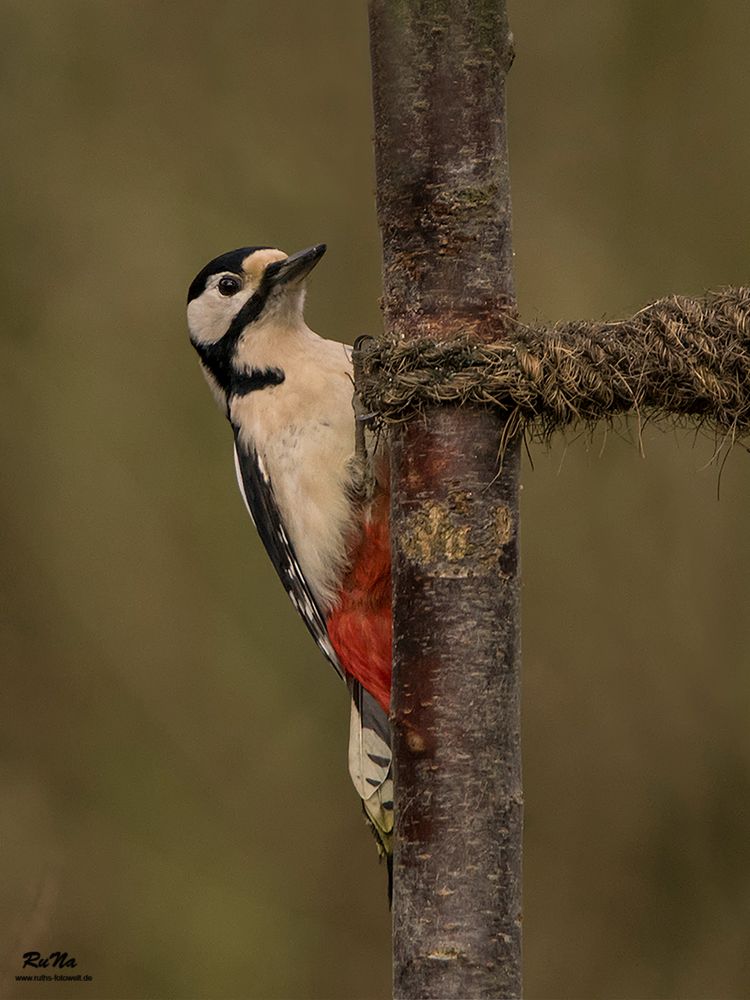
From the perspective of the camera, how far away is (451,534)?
173 centimetres

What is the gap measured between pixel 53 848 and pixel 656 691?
1.61 m

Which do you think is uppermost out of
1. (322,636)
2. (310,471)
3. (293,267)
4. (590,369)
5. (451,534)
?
(293,267)

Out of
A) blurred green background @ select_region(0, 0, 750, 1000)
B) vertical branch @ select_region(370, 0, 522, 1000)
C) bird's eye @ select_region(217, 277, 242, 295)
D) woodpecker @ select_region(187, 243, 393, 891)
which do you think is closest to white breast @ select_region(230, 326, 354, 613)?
woodpecker @ select_region(187, 243, 393, 891)

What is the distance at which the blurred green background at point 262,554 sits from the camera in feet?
12.1

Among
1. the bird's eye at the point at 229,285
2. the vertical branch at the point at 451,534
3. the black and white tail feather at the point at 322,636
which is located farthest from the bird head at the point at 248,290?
the vertical branch at the point at 451,534

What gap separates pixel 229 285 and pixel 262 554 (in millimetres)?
1291

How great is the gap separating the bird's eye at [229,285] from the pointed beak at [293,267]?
0.22ft

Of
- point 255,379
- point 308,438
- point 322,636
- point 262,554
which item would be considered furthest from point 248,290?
point 262,554

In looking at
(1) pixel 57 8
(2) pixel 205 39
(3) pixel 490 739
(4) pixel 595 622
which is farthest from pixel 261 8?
(3) pixel 490 739

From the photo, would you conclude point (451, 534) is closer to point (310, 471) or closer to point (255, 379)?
point (310, 471)

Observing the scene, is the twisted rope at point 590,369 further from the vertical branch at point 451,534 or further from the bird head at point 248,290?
the bird head at point 248,290

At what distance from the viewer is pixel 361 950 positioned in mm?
3725

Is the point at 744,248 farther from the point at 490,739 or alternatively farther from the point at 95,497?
the point at 490,739

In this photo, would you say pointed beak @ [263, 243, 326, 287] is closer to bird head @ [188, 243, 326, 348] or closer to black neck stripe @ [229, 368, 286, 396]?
bird head @ [188, 243, 326, 348]
